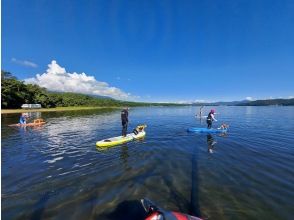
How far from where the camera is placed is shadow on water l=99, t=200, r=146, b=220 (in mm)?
9164

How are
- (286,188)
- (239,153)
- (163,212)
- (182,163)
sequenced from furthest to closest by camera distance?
(239,153)
(182,163)
(286,188)
(163,212)

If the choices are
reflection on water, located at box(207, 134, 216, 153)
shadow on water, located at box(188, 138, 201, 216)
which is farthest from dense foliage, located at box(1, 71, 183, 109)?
shadow on water, located at box(188, 138, 201, 216)

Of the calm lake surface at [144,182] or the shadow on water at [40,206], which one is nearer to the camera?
the shadow on water at [40,206]

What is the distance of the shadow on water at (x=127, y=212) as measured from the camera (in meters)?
9.16

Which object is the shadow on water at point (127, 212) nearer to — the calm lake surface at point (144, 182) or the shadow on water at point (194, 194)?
the calm lake surface at point (144, 182)

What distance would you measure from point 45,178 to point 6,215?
4.02m

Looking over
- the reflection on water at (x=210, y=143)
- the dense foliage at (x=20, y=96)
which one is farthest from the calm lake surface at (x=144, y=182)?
the dense foliage at (x=20, y=96)

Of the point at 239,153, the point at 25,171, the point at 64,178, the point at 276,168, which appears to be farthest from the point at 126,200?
the point at 239,153

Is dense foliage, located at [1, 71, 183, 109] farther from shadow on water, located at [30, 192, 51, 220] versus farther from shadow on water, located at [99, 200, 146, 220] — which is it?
shadow on water, located at [99, 200, 146, 220]

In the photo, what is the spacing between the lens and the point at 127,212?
9523 millimetres

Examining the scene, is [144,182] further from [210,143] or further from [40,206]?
[210,143]

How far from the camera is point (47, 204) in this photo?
1026 cm

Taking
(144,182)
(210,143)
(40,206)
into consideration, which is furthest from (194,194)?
(210,143)

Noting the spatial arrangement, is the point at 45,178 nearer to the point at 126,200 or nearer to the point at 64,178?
the point at 64,178
